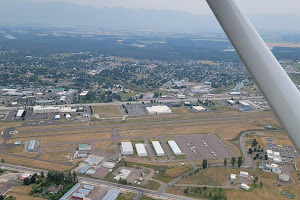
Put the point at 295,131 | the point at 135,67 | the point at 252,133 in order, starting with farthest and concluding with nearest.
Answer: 1. the point at 135,67
2. the point at 252,133
3. the point at 295,131

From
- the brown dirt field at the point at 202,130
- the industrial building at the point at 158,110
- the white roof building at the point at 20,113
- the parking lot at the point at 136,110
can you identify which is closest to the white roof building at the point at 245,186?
the brown dirt field at the point at 202,130

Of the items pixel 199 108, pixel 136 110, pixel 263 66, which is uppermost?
pixel 263 66

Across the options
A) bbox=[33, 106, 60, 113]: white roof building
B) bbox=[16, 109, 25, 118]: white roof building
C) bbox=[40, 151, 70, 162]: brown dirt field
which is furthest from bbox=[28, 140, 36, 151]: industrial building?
bbox=[33, 106, 60, 113]: white roof building

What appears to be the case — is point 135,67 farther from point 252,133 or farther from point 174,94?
point 252,133

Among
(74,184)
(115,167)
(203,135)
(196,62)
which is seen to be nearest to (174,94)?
(203,135)

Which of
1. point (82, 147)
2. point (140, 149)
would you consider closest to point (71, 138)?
A: point (82, 147)

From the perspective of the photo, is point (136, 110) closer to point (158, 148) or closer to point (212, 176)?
point (158, 148)

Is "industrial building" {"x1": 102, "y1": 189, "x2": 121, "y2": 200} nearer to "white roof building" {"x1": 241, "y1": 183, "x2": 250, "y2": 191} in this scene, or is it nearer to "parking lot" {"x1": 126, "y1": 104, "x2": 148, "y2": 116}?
"white roof building" {"x1": 241, "y1": 183, "x2": 250, "y2": 191}
